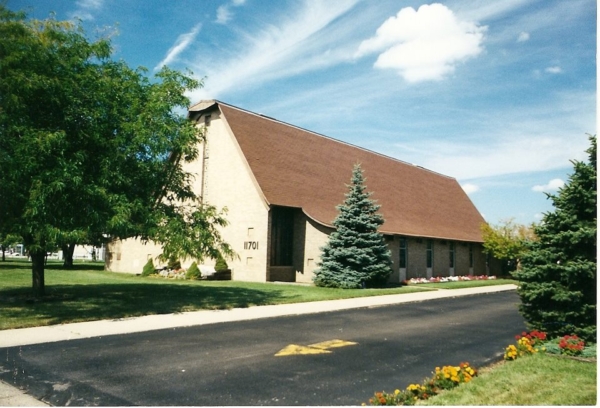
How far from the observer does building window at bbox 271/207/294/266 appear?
27.5 m

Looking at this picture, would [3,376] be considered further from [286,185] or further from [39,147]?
[286,185]

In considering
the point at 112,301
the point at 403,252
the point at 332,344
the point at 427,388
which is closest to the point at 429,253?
the point at 403,252

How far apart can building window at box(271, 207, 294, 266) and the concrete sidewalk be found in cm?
936

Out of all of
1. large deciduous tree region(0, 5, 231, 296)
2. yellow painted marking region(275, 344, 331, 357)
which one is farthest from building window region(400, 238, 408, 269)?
yellow painted marking region(275, 344, 331, 357)

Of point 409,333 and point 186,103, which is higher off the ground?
point 186,103

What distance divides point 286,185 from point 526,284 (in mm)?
19296

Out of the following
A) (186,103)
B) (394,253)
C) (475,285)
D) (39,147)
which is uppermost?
(186,103)

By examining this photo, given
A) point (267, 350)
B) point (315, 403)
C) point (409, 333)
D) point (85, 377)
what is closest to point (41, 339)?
point (85, 377)

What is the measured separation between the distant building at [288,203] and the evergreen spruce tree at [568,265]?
1663 cm

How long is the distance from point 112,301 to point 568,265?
14347 mm

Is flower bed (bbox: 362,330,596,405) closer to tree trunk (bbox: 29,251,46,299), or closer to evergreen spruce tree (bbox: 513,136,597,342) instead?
evergreen spruce tree (bbox: 513,136,597,342)

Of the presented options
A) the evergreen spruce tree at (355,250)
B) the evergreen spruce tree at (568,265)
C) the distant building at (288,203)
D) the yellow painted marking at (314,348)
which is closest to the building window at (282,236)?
the distant building at (288,203)

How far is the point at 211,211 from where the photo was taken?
679 inches

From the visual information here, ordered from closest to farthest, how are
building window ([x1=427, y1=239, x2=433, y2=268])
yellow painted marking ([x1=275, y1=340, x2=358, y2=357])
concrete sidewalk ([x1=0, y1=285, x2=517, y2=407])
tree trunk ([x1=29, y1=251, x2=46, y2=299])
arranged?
1. concrete sidewalk ([x1=0, y1=285, x2=517, y2=407])
2. yellow painted marking ([x1=275, y1=340, x2=358, y2=357])
3. tree trunk ([x1=29, y1=251, x2=46, y2=299])
4. building window ([x1=427, y1=239, x2=433, y2=268])
